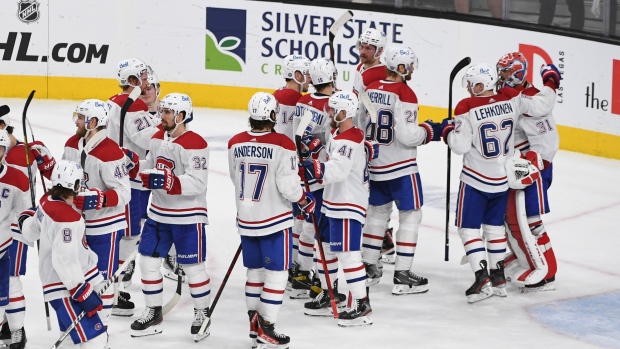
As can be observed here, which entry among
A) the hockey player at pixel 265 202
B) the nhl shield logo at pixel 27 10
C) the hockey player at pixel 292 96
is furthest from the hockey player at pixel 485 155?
the nhl shield logo at pixel 27 10

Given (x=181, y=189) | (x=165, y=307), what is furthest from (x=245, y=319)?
(x=181, y=189)

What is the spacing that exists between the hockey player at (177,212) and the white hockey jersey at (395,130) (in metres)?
1.30

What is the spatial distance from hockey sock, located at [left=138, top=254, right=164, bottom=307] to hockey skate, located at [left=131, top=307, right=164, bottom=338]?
4 centimetres

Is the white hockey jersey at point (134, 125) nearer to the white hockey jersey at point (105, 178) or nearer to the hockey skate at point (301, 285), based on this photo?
the white hockey jersey at point (105, 178)

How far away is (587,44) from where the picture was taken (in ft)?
34.6

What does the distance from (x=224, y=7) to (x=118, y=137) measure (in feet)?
16.9

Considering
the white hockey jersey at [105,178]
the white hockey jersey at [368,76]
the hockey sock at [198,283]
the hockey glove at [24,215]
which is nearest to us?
the hockey glove at [24,215]

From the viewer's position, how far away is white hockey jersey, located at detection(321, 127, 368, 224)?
6.35m

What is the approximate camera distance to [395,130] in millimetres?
7027

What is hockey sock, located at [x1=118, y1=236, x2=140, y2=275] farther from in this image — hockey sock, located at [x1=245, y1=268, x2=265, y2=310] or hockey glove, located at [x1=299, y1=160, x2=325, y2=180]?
hockey glove, located at [x1=299, y1=160, x2=325, y2=180]

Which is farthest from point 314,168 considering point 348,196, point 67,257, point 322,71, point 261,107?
point 67,257

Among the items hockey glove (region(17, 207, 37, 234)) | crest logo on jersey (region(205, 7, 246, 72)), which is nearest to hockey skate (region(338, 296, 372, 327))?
hockey glove (region(17, 207, 37, 234))

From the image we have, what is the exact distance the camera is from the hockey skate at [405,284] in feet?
23.5

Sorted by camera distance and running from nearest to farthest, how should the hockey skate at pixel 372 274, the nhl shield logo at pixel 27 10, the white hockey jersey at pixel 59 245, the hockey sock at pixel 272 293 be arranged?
the white hockey jersey at pixel 59 245 < the hockey sock at pixel 272 293 < the hockey skate at pixel 372 274 < the nhl shield logo at pixel 27 10
